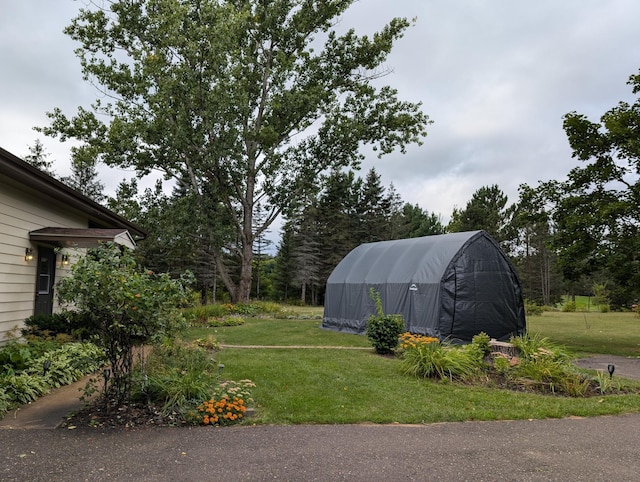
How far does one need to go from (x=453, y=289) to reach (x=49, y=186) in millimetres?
9169

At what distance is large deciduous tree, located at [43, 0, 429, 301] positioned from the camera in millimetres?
17703

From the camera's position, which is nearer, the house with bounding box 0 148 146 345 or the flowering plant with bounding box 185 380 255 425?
the flowering plant with bounding box 185 380 255 425

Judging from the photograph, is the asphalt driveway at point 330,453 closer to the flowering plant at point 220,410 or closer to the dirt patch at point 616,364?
the flowering plant at point 220,410

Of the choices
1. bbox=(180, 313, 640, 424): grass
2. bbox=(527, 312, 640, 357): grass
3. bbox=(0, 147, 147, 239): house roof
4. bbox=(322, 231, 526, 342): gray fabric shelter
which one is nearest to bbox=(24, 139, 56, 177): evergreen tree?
bbox=(0, 147, 147, 239): house roof

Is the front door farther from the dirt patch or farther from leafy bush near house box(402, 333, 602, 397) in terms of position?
the dirt patch

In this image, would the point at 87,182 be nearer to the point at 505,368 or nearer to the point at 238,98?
the point at 238,98

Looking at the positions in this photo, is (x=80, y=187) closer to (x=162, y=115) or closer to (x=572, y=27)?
(x=162, y=115)

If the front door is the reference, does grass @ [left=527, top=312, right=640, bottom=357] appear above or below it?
below

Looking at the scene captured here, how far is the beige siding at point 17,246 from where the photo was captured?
7.17m

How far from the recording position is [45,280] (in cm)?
884

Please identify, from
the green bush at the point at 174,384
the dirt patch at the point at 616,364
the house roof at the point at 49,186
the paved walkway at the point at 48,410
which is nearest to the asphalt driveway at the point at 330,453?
the paved walkway at the point at 48,410

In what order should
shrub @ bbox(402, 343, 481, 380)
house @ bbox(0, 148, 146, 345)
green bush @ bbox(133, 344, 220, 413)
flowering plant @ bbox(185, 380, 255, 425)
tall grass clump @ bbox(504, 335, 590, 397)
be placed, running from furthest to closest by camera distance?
1. house @ bbox(0, 148, 146, 345)
2. shrub @ bbox(402, 343, 481, 380)
3. tall grass clump @ bbox(504, 335, 590, 397)
4. green bush @ bbox(133, 344, 220, 413)
5. flowering plant @ bbox(185, 380, 255, 425)

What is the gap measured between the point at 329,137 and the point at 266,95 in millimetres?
3693

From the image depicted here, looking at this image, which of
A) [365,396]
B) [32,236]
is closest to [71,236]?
[32,236]
